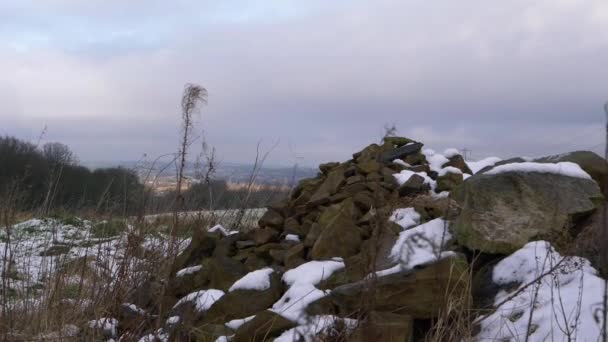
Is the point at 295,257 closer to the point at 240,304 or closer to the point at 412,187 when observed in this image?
the point at 240,304

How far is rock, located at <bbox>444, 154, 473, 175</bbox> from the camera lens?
5473mm

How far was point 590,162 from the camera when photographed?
15.3 ft

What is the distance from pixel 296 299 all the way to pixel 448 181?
2.10 metres

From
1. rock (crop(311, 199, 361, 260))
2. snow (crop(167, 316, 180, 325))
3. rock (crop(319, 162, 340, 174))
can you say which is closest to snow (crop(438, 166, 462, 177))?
rock (crop(319, 162, 340, 174))

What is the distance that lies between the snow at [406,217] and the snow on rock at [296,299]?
3.13 feet

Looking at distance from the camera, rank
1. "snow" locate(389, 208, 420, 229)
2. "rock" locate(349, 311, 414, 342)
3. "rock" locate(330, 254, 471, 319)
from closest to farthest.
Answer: "rock" locate(349, 311, 414, 342) < "rock" locate(330, 254, 471, 319) < "snow" locate(389, 208, 420, 229)

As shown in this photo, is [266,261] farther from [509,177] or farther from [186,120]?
[186,120]

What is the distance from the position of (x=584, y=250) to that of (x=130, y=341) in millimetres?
2776

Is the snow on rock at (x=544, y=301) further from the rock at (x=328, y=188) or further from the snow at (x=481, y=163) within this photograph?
the snow at (x=481, y=163)

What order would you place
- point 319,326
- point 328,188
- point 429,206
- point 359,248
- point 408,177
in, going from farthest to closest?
1. point 328,188
2. point 408,177
3. point 429,206
4. point 359,248
5. point 319,326

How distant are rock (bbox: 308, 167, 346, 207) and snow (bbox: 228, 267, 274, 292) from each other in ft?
3.75

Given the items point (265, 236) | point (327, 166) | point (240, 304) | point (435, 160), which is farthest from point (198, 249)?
point (435, 160)

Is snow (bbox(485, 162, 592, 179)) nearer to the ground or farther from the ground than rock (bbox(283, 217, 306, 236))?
farther from the ground

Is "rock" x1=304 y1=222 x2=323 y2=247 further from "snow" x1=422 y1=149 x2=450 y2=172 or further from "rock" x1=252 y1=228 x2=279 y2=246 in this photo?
"snow" x1=422 y1=149 x2=450 y2=172
